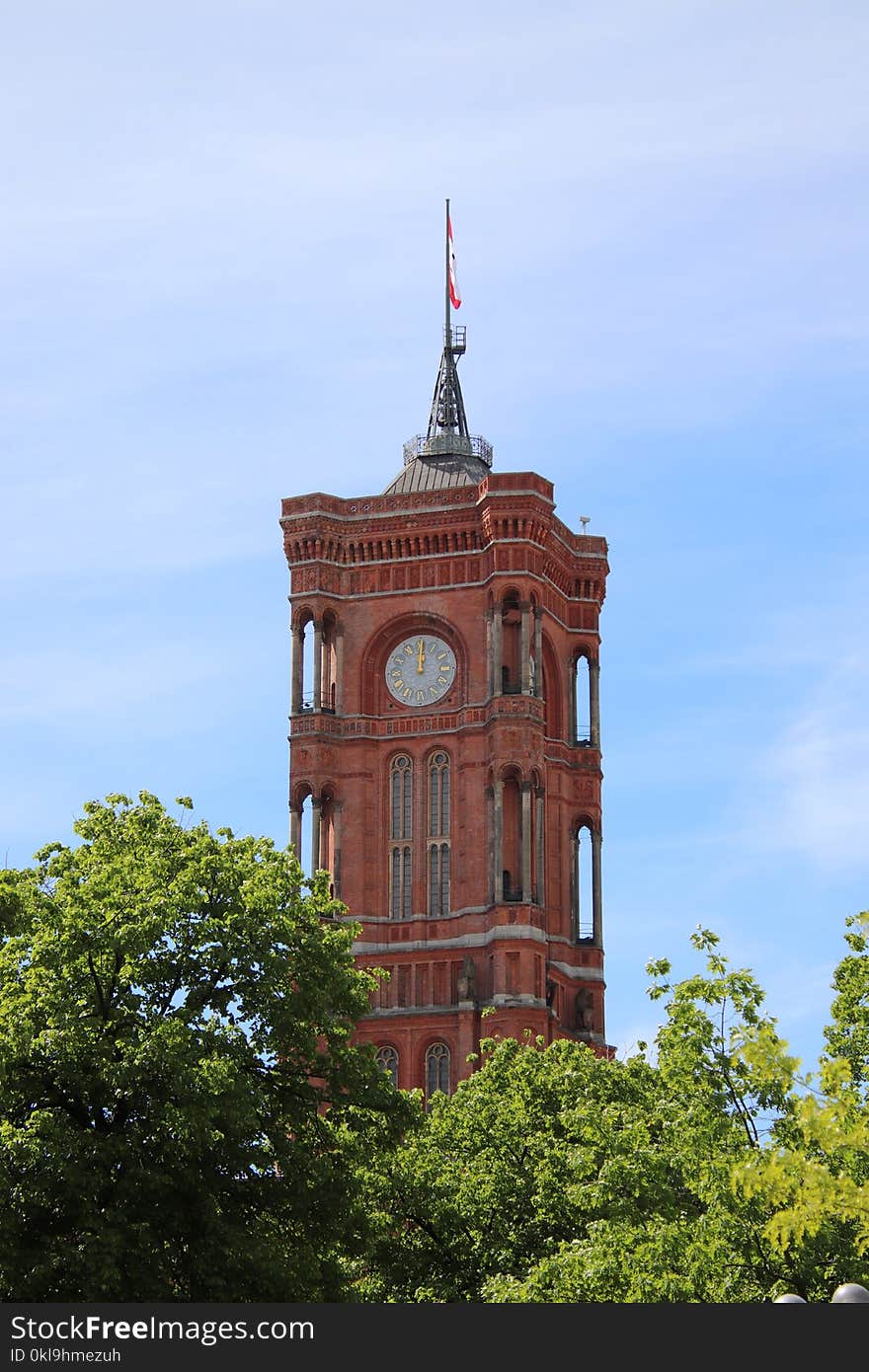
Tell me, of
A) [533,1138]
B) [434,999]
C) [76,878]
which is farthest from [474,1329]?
[434,999]

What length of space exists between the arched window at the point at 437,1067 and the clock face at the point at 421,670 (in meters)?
14.8

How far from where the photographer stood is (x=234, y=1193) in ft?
143

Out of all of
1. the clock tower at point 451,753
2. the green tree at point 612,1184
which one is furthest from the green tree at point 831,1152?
the clock tower at point 451,753

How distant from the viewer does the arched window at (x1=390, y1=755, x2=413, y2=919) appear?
3888 inches

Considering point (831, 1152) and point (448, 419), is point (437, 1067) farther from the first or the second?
point (831, 1152)

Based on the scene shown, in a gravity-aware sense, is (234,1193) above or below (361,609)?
below

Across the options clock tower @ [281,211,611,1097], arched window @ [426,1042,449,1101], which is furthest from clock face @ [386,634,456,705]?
arched window @ [426,1042,449,1101]

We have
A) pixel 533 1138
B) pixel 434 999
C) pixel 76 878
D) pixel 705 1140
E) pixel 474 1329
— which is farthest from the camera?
pixel 434 999

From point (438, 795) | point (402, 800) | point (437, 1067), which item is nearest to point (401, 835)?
point (402, 800)

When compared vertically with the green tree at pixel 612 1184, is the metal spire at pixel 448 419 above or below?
above

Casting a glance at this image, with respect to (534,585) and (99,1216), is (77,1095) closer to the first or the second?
(99,1216)

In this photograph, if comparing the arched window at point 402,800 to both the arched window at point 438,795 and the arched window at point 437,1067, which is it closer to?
the arched window at point 438,795

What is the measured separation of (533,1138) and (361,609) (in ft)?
165

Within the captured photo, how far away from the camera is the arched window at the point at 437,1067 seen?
311ft
